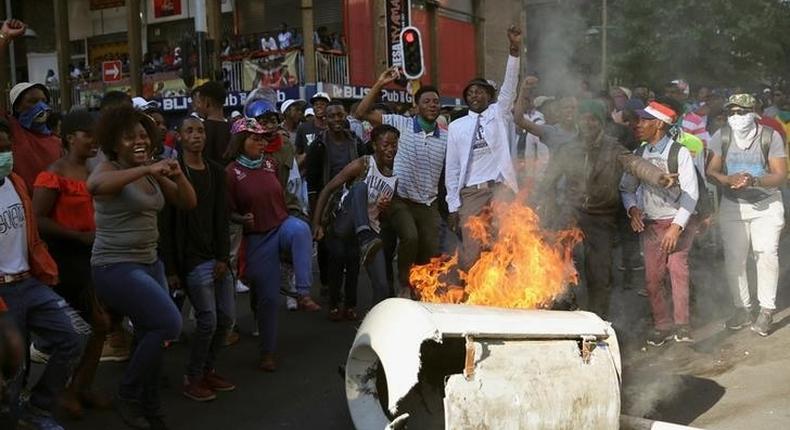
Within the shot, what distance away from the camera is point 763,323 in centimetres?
668

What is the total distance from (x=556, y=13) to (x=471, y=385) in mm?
5633

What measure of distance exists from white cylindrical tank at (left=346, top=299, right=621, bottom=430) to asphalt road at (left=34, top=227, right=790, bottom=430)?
1.09 m

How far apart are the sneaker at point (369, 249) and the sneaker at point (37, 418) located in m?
2.93

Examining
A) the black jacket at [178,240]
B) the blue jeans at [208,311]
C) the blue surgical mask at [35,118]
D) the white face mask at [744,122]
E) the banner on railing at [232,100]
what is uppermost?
the banner on railing at [232,100]

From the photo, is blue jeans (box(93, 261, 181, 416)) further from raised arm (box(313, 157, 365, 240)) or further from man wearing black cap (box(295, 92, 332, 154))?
man wearing black cap (box(295, 92, 332, 154))

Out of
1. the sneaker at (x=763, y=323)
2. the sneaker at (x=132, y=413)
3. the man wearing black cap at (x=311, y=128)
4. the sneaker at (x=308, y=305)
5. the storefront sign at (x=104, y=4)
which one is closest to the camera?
the sneaker at (x=132, y=413)

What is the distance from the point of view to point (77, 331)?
14.8 ft

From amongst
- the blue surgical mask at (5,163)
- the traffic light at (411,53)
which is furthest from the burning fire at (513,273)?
the traffic light at (411,53)

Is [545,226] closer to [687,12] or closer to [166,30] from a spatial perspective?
[687,12]

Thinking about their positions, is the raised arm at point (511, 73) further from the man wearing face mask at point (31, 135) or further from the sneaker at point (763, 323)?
the man wearing face mask at point (31, 135)

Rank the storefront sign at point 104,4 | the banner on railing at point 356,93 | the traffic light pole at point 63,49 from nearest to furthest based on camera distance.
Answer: the banner on railing at point 356,93 < the traffic light pole at point 63,49 < the storefront sign at point 104,4

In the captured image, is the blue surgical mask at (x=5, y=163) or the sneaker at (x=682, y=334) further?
the sneaker at (x=682, y=334)

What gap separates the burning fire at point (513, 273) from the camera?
4.99 meters

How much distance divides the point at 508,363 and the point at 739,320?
401cm
